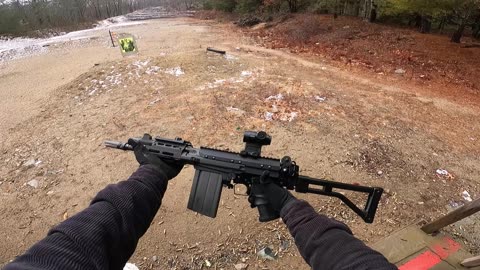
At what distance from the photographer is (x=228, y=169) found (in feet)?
8.71

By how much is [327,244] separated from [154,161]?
61.5 inches

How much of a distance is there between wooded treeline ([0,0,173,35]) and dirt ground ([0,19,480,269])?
2218 cm

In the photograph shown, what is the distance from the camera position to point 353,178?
5.36 metres

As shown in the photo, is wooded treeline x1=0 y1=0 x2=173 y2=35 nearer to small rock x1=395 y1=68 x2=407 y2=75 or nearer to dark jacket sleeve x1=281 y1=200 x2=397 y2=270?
small rock x1=395 y1=68 x2=407 y2=75

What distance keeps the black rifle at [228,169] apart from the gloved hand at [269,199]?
1.2 inches

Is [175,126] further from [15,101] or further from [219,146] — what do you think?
[15,101]

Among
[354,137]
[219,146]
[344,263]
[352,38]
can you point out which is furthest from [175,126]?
[352,38]

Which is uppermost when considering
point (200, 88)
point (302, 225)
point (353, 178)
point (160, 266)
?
point (302, 225)

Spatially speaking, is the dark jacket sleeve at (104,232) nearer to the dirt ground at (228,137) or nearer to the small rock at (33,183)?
the dirt ground at (228,137)

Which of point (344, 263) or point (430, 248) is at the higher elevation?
point (344, 263)

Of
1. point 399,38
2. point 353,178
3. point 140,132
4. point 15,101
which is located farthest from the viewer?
point 399,38

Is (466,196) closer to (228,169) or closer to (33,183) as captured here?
(228,169)

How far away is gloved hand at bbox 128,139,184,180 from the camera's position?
261cm

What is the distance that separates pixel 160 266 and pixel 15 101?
884 centimetres
